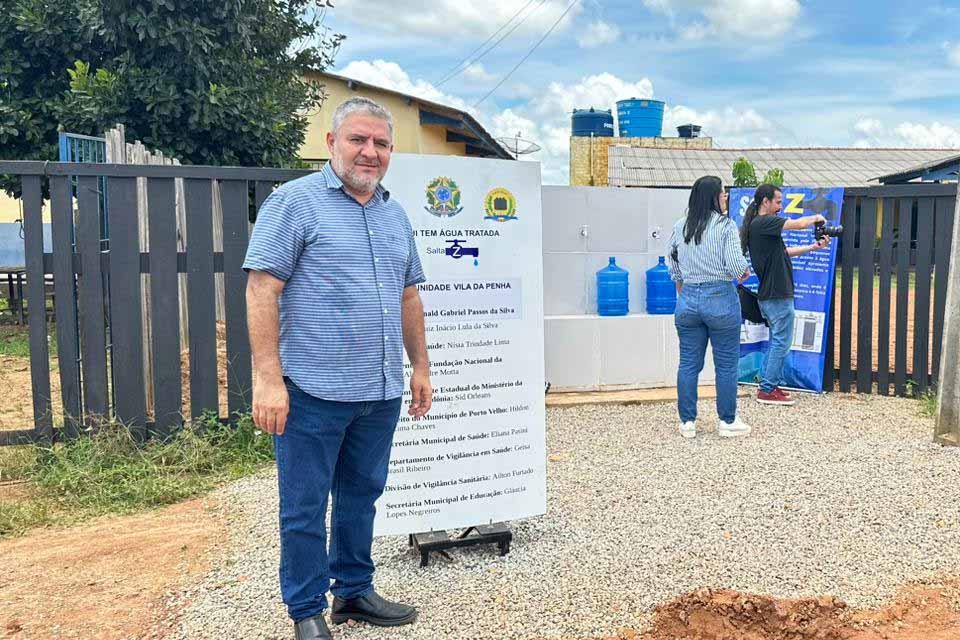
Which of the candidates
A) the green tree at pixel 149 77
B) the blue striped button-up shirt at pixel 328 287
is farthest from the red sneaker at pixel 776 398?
the green tree at pixel 149 77

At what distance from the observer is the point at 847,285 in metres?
7.70

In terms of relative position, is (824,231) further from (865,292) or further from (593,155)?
(593,155)

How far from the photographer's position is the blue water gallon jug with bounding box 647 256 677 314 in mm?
7766

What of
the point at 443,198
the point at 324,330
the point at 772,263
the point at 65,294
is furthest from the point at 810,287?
the point at 65,294

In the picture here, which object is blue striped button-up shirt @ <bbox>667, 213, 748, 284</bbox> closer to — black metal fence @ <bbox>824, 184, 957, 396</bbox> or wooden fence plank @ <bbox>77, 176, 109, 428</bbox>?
black metal fence @ <bbox>824, 184, 957, 396</bbox>

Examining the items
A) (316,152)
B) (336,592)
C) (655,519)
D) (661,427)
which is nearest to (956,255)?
(661,427)

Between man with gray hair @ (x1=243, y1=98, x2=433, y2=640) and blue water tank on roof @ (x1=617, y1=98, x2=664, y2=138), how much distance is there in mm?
36258

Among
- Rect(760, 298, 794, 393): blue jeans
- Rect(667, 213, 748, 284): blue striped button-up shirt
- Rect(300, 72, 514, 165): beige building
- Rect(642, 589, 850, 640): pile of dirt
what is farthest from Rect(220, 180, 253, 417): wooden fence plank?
Rect(300, 72, 514, 165): beige building

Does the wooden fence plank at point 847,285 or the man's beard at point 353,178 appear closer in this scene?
the man's beard at point 353,178

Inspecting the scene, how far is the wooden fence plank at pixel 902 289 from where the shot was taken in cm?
738

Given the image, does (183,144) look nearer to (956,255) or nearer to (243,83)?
(243,83)

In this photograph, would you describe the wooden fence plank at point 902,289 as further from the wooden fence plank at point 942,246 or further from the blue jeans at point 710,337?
the blue jeans at point 710,337

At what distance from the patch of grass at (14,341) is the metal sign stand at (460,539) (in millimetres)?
7049

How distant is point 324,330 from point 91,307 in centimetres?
325
